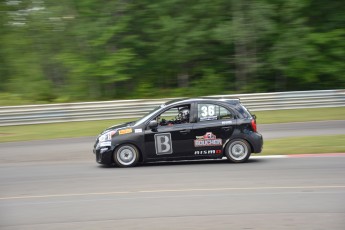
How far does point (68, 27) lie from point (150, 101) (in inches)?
344

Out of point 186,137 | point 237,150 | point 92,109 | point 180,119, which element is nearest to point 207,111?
point 180,119

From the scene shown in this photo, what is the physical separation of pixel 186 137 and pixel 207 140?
19.0 inches

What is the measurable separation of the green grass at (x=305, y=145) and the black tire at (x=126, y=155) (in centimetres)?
356

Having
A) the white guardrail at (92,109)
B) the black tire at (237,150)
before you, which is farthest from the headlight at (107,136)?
the white guardrail at (92,109)

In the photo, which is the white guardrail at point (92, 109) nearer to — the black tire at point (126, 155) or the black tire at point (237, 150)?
the black tire at point (126, 155)

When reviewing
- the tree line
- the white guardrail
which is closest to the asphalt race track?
the white guardrail

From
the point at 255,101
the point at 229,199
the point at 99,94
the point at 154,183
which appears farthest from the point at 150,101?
the point at 229,199

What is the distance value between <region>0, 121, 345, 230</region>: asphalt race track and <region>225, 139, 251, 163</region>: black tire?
0.22 meters

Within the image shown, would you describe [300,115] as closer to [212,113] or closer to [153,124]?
[212,113]

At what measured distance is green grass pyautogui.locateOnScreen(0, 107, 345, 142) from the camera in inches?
727

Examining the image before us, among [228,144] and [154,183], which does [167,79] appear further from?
[154,183]

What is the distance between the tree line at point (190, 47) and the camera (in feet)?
83.5

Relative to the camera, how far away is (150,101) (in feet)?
71.1

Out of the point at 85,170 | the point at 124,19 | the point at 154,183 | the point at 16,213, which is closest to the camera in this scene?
the point at 16,213
